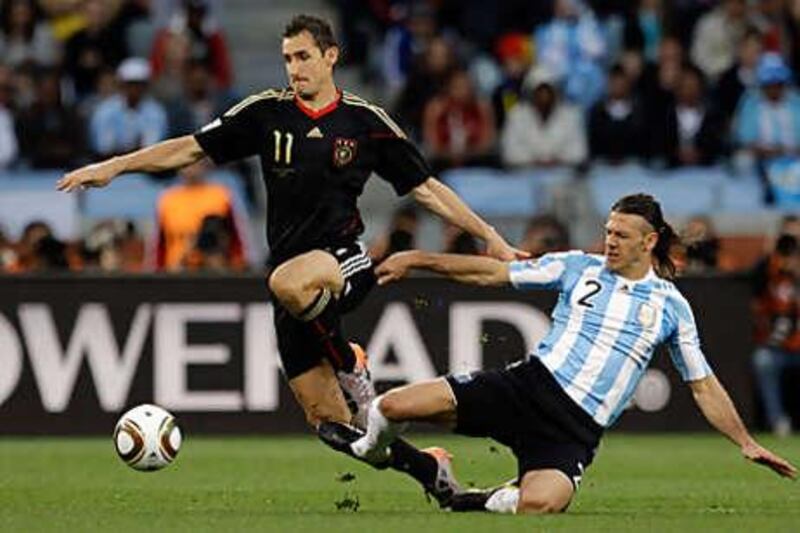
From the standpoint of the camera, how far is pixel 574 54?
72.5ft

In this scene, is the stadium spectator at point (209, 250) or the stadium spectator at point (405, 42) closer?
the stadium spectator at point (209, 250)

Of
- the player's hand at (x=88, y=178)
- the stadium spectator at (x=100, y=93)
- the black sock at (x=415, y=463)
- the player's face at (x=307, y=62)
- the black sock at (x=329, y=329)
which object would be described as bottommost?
the black sock at (x=415, y=463)

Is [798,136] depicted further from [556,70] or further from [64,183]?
[64,183]

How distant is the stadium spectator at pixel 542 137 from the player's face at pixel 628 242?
32.6ft

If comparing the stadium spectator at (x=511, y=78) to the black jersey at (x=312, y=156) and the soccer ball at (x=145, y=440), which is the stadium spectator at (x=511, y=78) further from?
the soccer ball at (x=145, y=440)

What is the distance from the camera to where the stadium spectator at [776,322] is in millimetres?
18484

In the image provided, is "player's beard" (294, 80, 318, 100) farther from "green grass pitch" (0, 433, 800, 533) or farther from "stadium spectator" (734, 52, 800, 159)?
"stadium spectator" (734, 52, 800, 159)

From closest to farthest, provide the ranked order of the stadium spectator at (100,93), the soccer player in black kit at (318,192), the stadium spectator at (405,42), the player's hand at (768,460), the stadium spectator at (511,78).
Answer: the player's hand at (768,460) < the soccer player in black kit at (318,192) < the stadium spectator at (100,93) < the stadium spectator at (511,78) < the stadium spectator at (405,42)

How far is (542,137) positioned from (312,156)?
9.86 metres

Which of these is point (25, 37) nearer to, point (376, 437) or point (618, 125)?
point (618, 125)

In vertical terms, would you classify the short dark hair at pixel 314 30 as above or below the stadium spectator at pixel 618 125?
above

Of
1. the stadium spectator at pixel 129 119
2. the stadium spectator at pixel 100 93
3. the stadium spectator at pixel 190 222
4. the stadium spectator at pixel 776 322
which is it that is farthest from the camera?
the stadium spectator at pixel 100 93

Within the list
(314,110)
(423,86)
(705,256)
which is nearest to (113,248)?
(423,86)

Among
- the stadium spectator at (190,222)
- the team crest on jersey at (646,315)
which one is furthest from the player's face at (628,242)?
the stadium spectator at (190,222)
